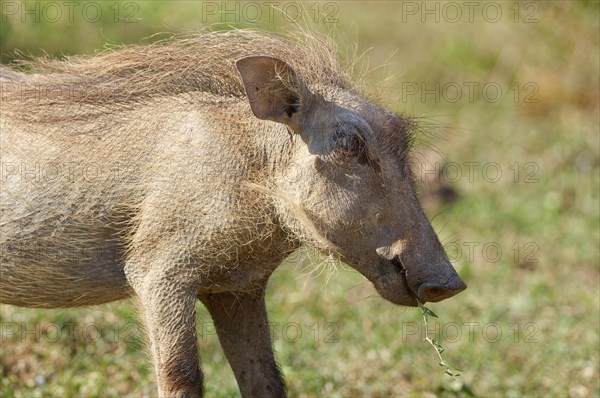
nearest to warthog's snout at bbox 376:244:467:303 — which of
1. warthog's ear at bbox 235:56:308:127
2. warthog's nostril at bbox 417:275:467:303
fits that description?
warthog's nostril at bbox 417:275:467:303

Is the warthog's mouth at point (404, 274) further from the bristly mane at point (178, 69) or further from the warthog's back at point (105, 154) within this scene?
the bristly mane at point (178, 69)

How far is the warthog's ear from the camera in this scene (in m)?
3.40

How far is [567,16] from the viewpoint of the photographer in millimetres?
10711

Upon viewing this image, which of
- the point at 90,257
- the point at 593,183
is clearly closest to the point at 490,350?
the point at 90,257

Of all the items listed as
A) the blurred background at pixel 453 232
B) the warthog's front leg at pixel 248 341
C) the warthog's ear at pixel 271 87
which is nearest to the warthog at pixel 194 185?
the warthog's ear at pixel 271 87

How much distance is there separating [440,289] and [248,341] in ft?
2.88

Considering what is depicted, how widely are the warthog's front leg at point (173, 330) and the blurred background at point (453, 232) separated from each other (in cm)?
26

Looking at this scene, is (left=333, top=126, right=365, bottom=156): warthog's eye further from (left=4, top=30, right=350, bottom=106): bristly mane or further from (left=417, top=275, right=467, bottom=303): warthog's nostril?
(left=417, top=275, right=467, bottom=303): warthog's nostril

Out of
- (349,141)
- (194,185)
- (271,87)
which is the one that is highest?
(271,87)

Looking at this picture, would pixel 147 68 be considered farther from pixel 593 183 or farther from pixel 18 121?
pixel 593 183

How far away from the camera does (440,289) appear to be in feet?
11.0

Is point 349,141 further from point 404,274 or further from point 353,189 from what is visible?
point 404,274

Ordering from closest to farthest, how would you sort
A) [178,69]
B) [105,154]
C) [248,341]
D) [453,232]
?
[105,154], [178,69], [248,341], [453,232]

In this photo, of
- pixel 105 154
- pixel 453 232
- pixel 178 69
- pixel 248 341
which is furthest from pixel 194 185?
pixel 453 232
